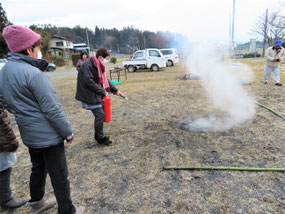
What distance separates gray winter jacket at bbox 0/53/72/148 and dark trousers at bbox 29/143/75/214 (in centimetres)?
10

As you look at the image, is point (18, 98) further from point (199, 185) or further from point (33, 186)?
point (199, 185)

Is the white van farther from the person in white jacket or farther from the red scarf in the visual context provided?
the red scarf

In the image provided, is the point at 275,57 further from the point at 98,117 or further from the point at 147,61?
the point at 147,61

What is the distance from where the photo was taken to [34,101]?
161 cm

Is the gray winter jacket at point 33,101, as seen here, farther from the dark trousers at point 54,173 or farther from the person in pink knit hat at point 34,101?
the dark trousers at point 54,173

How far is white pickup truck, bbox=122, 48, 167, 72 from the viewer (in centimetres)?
1535

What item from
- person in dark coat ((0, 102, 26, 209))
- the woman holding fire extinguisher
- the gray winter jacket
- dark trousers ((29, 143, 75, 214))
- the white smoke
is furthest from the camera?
the white smoke

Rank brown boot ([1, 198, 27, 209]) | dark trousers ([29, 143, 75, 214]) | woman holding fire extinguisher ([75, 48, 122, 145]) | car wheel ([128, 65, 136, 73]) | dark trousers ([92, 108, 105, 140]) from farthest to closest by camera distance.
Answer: car wheel ([128, 65, 136, 73]) < dark trousers ([92, 108, 105, 140]) < woman holding fire extinguisher ([75, 48, 122, 145]) < brown boot ([1, 198, 27, 209]) < dark trousers ([29, 143, 75, 214])

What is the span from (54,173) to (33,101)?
0.66 metres

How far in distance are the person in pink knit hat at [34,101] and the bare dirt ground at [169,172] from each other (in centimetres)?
80

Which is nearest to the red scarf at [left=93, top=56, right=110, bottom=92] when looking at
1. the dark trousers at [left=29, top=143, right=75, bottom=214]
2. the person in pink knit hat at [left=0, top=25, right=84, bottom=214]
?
the person in pink knit hat at [left=0, top=25, right=84, bottom=214]

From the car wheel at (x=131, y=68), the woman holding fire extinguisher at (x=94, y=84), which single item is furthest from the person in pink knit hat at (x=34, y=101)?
the car wheel at (x=131, y=68)

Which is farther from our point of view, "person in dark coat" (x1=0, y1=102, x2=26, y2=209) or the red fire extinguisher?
the red fire extinguisher

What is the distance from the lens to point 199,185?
242 cm
